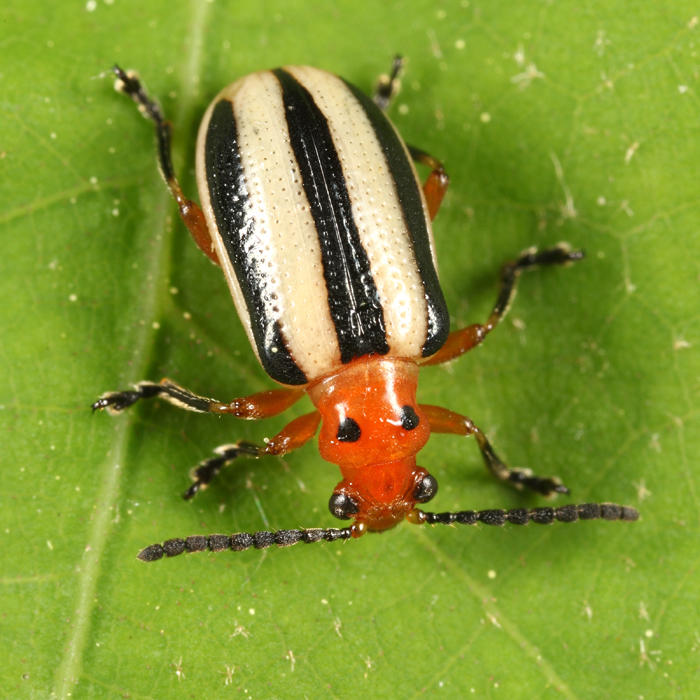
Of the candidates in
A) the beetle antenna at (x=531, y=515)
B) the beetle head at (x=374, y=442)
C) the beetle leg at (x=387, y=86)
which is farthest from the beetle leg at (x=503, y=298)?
the beetle leg at (x=387, y=86)

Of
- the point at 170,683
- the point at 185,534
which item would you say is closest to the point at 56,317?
the point at 185,534

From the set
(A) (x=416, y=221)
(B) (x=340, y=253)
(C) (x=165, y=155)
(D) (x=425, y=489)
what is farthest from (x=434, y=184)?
(D) (x=425, y=489)

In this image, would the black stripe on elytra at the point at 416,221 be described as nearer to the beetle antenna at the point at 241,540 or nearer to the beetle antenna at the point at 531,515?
the beetle antenna at the point at 531,515

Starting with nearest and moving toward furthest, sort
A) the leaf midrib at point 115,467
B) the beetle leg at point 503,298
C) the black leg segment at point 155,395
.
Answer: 1. the leaf midrib at point 115,467
2. the black leg segment at point 155,395
3. the beetle leg at point 503,298

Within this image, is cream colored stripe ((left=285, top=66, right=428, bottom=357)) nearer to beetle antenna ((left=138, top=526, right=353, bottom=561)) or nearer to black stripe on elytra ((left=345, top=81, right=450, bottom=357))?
black stripe on elytra ((left=345, top=81, right=450, bottom=357))

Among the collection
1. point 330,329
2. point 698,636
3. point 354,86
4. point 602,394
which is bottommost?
point 698,636

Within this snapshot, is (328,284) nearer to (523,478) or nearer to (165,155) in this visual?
(165,155)

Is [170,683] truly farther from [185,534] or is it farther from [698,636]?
[698,636]
